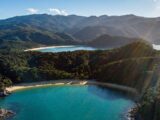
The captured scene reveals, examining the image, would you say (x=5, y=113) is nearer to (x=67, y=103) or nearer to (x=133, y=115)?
(x=67, y=103)

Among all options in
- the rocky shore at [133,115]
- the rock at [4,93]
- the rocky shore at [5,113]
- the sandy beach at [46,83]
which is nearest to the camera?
the rocky shore at [133,115]

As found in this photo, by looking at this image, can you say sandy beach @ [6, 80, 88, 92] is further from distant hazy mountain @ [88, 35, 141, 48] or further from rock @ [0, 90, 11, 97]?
distant hazy mountain @ [88, 35, 141, 48]

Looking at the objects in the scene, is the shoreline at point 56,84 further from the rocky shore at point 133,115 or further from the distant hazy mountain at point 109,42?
the distant hazy mountain at point 109,42

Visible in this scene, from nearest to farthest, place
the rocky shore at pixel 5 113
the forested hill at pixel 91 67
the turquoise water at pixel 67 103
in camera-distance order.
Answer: the rocky shore at pixel 5 113 < the turquoise water at pixel 67 103 < the forested hill at pixel 91 67

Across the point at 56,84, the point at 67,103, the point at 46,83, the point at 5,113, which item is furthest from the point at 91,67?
the point at 5,113

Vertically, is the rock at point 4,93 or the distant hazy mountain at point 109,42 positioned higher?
the rock at point 4,93

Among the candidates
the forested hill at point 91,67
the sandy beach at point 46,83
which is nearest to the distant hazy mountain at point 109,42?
the forested hill at point 91,67

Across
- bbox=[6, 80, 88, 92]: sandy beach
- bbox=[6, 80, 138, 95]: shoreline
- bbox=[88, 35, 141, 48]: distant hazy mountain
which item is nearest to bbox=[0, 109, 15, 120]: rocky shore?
bbox=[6, 80, 138, 95]: shoreline

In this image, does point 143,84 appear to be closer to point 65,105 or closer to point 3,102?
point 65,105

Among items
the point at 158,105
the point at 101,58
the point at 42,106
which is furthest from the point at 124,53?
the point at 158,105
